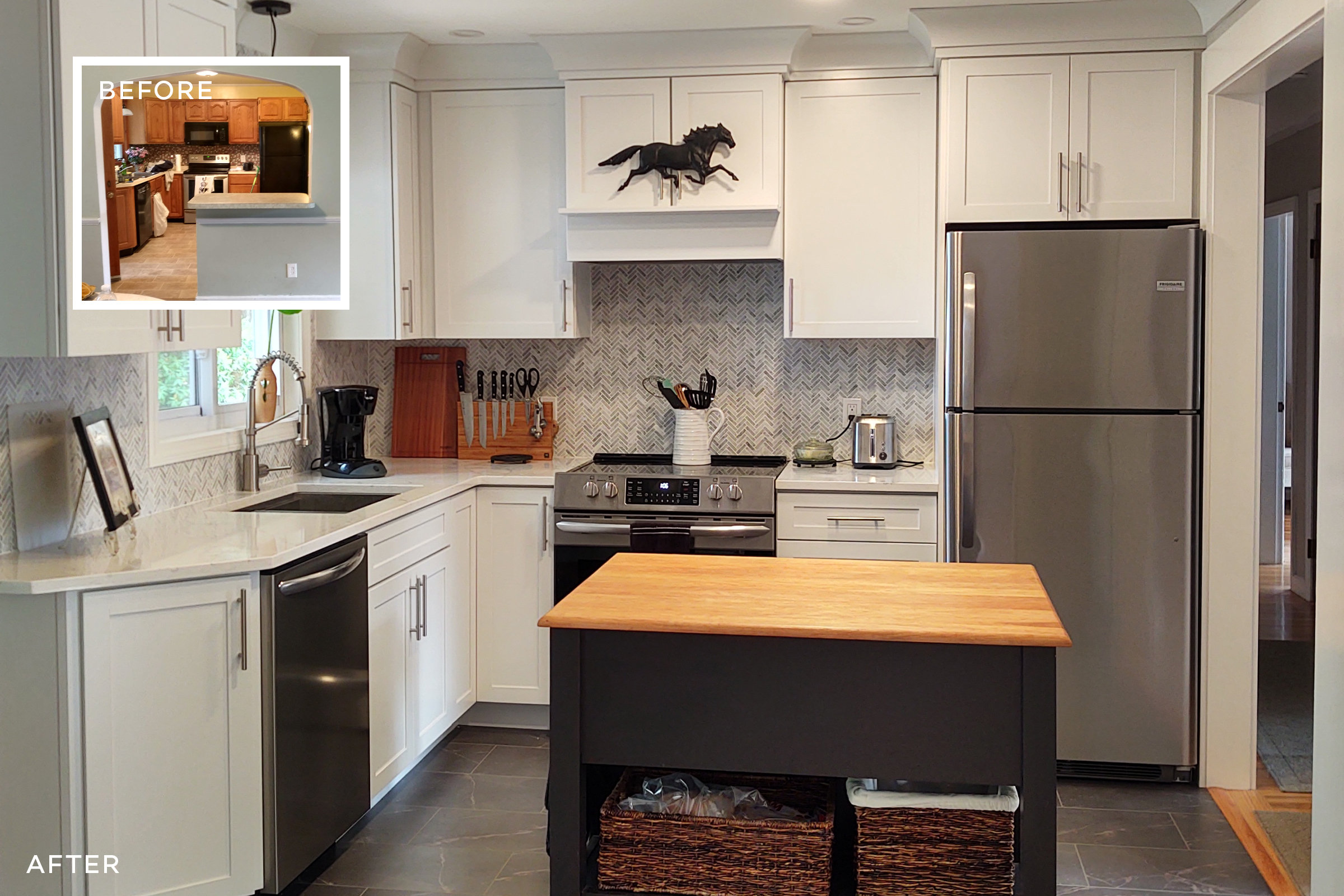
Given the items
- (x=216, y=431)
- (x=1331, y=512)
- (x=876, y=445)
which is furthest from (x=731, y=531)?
(x=1331, y=512)

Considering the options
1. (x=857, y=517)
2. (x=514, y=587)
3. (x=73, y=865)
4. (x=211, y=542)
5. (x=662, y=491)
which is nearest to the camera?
(x=73, y=865)

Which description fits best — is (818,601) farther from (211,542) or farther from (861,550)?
(861,550)

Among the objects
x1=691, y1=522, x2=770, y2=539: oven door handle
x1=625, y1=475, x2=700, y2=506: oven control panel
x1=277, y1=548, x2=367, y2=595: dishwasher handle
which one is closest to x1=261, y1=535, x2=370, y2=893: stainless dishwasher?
x1=277, y1=548, x2=367, y2=595: dishwasher handle

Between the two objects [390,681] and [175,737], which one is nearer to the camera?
[175,737]

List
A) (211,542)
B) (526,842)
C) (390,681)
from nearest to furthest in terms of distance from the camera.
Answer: (211,542), (526,842), (390,681)

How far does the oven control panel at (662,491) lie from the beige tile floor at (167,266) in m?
2.25

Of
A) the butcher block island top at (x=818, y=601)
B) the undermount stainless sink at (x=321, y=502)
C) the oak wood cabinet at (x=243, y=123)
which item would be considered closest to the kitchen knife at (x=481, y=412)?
the undermount stainless sink at (x=321, y=502)

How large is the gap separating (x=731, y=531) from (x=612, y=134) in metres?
1.44

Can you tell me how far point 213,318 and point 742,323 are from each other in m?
2.13

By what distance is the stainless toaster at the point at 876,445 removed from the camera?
14.1 ft

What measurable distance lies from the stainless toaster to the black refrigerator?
269 centimetres

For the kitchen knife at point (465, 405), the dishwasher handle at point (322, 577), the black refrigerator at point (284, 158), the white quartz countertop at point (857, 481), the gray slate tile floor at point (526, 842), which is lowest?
the gray slate tile floor at point (526, 842)

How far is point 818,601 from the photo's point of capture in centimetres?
239

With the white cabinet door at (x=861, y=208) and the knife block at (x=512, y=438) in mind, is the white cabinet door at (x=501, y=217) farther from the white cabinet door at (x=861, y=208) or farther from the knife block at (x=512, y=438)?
the white cabinet door at (x=861, y=208)
